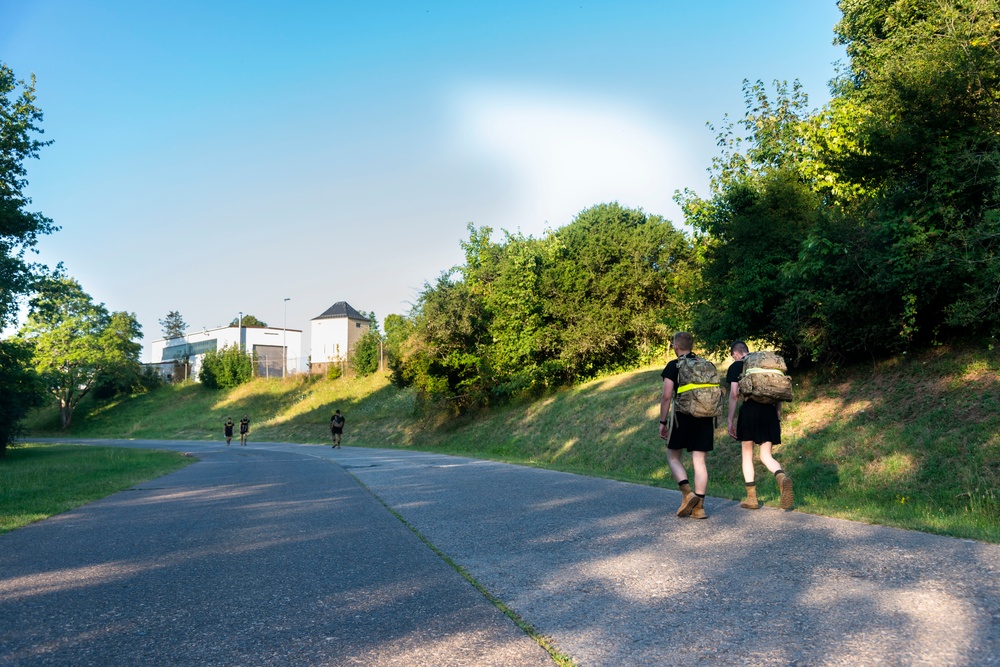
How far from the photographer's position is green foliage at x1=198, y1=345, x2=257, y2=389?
247 feet

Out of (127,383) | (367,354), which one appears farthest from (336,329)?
(367,354)

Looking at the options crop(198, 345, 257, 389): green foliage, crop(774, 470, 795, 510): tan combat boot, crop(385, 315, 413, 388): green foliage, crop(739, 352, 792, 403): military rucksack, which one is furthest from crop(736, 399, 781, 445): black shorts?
crop(198, 345, 257, 389): green foliage

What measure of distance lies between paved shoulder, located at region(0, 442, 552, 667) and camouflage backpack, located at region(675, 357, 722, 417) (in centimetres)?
320

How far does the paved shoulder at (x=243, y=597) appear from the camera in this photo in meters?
3.63

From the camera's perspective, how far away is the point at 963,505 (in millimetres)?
8164

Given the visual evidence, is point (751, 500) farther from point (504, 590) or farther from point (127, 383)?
point (127, 383)

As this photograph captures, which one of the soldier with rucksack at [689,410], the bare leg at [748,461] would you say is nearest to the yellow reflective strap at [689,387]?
the soldier with rucksack at [689,410]

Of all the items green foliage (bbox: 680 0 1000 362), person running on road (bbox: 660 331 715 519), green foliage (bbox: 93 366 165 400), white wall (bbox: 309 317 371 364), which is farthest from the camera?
white wall (bbox: 309 317 371 364)

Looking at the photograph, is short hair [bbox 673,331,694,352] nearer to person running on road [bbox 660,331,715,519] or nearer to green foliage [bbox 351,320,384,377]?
person running on road [bbox 660,331,715,519]

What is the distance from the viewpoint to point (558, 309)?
3291 cm

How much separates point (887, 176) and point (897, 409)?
13.8 ft

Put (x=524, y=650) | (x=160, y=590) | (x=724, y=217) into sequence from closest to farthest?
(x=524, y=650), (x=160, y=590), (x=724, y=217)

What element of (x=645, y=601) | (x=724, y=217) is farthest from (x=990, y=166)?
(x=645, y=601)

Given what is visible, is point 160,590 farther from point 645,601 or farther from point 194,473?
point 194,473
